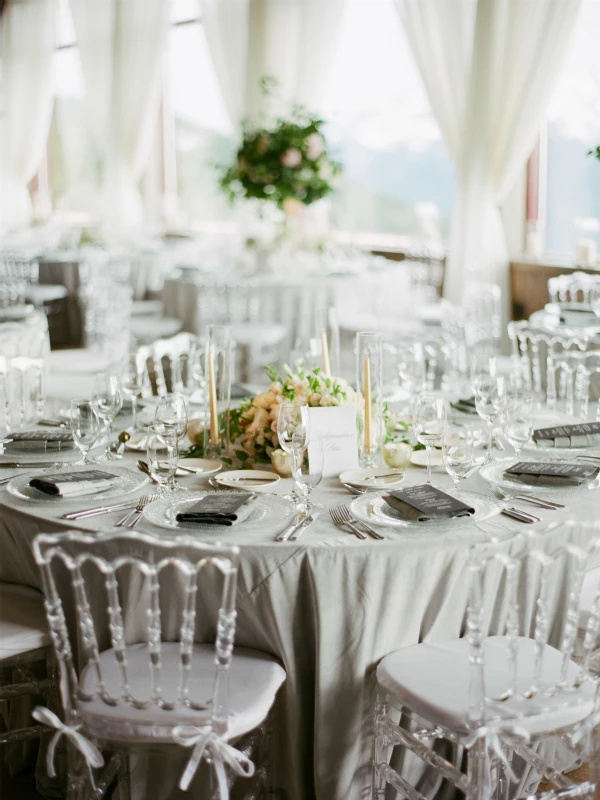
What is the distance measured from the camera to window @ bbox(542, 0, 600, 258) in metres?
6.43

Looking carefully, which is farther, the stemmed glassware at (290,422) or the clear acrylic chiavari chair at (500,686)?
the stemmed glassware at (290,422)

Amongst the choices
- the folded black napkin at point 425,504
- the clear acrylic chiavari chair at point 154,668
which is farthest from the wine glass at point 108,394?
the folded black napkin at point 425,504

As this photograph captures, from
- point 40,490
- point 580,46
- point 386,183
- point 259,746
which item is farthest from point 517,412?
point 386,183

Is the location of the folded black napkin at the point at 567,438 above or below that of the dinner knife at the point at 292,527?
above

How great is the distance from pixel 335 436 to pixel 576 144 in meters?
5.21

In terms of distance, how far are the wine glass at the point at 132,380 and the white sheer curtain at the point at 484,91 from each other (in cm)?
431

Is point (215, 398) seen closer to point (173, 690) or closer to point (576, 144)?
point (173, 690)

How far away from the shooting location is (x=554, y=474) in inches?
91.9

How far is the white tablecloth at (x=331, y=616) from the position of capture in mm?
1997

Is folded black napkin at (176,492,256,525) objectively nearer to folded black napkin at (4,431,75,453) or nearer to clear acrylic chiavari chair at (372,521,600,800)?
clear acrylic chiavari chair at (372,521,600,800)

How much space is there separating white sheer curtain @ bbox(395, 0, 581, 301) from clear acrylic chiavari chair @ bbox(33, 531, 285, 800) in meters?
5.51

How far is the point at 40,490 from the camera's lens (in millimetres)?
2316

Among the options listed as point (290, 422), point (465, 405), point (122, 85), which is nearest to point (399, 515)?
point (290, 422)

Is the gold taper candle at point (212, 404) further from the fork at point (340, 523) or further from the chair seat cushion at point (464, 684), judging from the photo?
the chair seat cushion at point (464, 684)
